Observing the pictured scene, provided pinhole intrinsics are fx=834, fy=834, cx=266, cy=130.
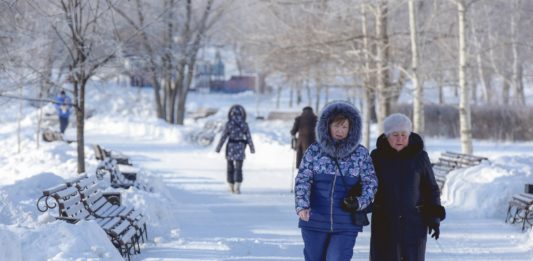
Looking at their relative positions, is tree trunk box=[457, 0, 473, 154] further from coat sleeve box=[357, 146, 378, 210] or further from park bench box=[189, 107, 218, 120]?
park bench box=[189, 107, 218, 120]

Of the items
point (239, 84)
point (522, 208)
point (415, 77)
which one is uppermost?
point (239, 84)

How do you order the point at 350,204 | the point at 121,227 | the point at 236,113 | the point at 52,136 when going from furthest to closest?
the point at 52,136 < the point at 236,113 < the point at 121,227 < the point at 350,204

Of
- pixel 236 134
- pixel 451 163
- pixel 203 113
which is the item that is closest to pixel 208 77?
pixel 203 113

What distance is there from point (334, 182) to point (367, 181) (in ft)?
0.78

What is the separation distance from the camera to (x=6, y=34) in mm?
13883

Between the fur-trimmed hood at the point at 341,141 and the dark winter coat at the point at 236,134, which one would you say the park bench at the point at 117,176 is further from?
the fur-trimmed hood at the point at 341,141

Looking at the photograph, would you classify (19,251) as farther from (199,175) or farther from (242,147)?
(199,175)

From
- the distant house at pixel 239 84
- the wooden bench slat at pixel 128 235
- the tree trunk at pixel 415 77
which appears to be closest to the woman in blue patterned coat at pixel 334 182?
the wooden bench slat at pixel 128 235

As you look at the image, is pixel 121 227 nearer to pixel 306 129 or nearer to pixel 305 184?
pixel 305 184

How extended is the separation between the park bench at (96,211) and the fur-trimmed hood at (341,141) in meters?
2.93

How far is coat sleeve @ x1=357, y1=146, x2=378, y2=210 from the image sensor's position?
584 centimetres

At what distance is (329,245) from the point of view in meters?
5.97

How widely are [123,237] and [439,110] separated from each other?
31.5m

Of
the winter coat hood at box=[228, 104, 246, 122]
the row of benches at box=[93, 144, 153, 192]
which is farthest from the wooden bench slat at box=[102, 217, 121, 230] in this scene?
the winter coat hood at box=[228, 104, 246, 122]
